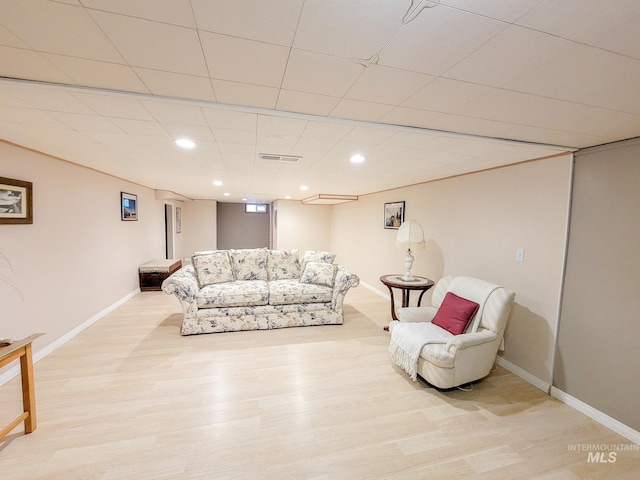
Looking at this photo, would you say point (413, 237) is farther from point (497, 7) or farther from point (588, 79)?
point (497, 7)

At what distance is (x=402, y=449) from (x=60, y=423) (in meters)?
2.42

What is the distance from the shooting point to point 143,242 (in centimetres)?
536

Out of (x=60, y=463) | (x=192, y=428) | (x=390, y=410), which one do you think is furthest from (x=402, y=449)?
(x=60, y=463)

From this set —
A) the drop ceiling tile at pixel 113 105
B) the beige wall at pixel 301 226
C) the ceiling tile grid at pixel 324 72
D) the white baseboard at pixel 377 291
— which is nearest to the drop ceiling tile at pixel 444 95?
the ceiling tile grid at pixel 324 72

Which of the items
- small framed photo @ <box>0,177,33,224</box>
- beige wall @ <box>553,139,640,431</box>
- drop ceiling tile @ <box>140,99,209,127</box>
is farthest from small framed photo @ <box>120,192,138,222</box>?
beige wall @ <box>553,139,640,431</box>

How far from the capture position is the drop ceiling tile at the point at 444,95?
1.27 meters

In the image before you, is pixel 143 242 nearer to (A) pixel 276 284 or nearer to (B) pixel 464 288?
(A) pixel 276 284

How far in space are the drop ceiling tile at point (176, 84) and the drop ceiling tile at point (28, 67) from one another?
0.36 meters

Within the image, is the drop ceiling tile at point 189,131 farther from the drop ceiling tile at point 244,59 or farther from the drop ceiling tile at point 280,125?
the drop ceiling tile at point 244,59

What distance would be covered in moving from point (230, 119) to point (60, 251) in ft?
9.22

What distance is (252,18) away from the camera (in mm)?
887

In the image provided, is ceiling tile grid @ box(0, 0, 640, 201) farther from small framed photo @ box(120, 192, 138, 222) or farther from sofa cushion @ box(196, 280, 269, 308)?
small framed photo @ box(120, 192, 138, 222)

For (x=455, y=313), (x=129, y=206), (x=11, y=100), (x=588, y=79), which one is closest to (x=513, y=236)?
(x=455, y=313)

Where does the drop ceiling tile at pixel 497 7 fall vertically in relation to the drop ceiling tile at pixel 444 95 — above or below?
below
